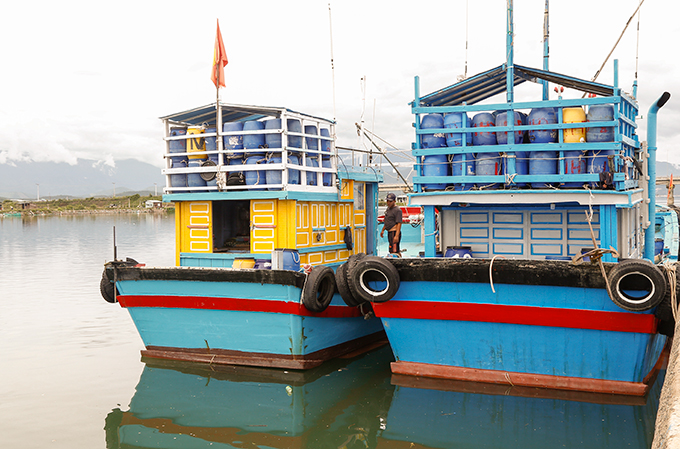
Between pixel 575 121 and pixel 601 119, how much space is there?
350mm

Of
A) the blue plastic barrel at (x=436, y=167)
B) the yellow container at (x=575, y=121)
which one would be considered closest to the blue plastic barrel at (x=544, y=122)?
the yellow container at (x=575, y=121)

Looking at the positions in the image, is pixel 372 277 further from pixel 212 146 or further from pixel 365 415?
pixel 212 146

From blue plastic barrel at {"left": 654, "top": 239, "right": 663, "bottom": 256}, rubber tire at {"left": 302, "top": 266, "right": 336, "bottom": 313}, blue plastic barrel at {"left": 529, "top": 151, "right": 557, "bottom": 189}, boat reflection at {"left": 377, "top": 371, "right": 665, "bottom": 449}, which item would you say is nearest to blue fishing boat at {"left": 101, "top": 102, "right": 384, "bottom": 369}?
rubber tire at {"left": 302, "top": 266, "right": 336, "bottom": 313}

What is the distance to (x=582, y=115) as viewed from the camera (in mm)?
8656

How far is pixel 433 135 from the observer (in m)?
9.45

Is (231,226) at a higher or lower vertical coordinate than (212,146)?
lower

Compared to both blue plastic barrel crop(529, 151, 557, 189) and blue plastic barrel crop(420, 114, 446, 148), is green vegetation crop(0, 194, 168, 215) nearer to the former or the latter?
blue plastic barrel crop(420, 114, 446, 148)

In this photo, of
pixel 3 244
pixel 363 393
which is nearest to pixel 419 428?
pixel 363 393

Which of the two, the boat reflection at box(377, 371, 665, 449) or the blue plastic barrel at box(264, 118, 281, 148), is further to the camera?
the blue plastic barrel at box(264, 118, 281, 148)

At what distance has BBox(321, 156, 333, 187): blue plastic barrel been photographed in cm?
1147

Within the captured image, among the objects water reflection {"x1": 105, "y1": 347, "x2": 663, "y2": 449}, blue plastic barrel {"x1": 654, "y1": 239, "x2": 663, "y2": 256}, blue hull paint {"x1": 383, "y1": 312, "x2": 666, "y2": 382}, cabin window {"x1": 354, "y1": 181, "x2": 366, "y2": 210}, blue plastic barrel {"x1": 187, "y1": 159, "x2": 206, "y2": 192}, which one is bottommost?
water reflection {"x1": 105, "y1": 347, "x2": 663, "y2": 449}

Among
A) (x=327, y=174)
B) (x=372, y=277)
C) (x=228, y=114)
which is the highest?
(x=228, y=114)

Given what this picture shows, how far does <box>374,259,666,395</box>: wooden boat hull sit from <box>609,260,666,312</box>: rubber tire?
240 mm

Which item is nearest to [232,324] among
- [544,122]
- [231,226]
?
[231,226]
